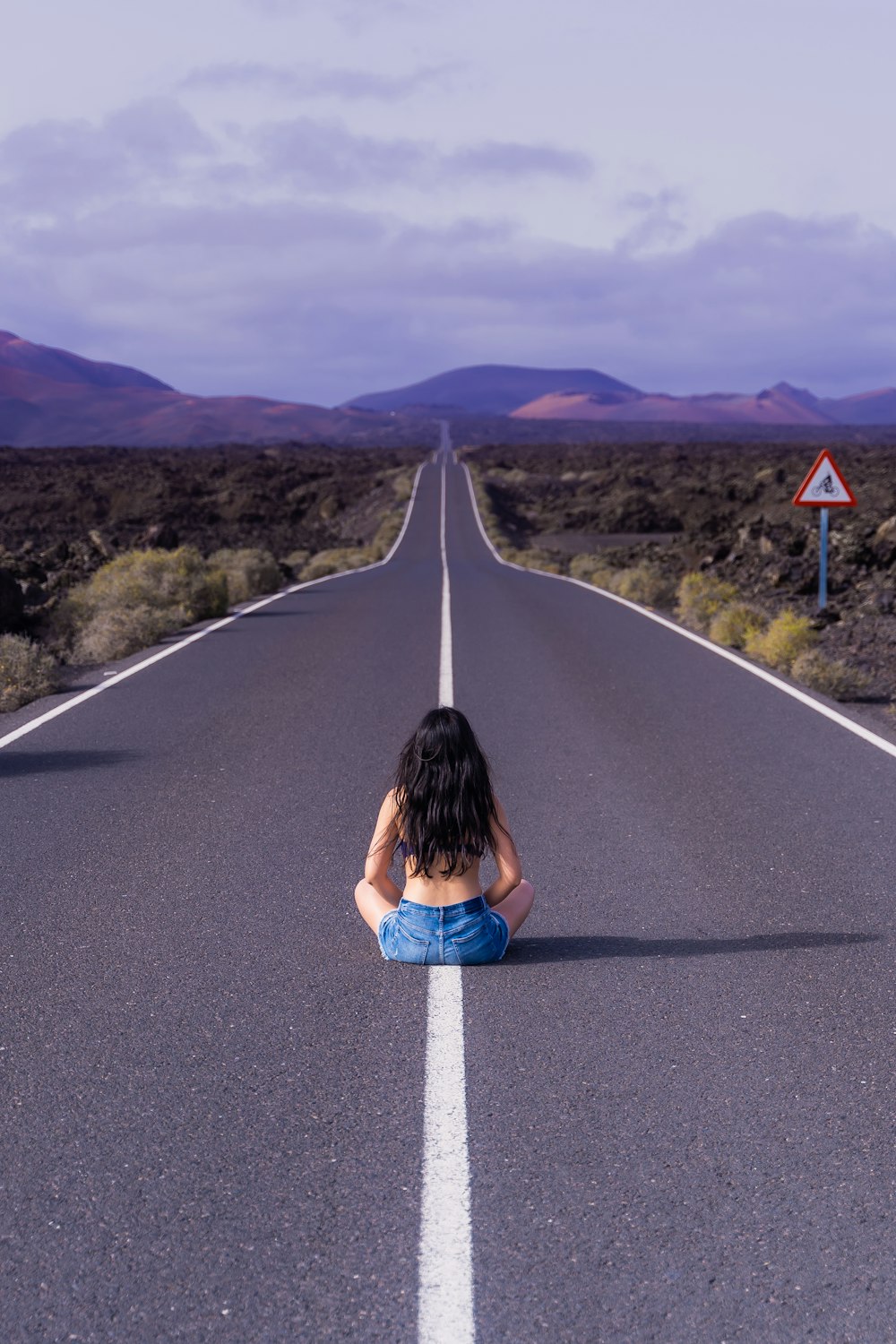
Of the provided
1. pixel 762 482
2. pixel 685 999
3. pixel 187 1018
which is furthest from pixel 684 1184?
pixel 762 482

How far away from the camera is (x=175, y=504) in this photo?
2662 inches

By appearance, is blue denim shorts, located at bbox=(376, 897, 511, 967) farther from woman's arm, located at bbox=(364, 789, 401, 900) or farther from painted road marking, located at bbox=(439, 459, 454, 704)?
painted road marking, located at bbox=(439, 459, 454, 704)

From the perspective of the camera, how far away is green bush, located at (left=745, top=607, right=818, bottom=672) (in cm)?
1509

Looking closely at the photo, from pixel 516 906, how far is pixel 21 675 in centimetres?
855

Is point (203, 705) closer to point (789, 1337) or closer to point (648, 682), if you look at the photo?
point (648, 682)

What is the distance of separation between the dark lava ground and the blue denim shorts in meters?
7.15

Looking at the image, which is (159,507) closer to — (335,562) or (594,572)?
(335,562)

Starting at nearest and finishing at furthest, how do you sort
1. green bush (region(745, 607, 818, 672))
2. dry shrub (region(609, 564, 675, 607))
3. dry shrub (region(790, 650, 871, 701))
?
dry shrub (region(790, 650, 871, 701)), green bush (region(745, 607, 818, 672)), dry shrub (region(609, 564, 675, 607))

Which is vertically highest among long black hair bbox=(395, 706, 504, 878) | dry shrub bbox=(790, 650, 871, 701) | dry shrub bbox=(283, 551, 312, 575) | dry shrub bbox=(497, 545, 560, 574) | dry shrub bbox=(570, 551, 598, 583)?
long black hair bbox=(395, 706, 504, 878)

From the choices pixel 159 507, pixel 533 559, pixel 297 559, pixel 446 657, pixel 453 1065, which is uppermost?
pixel 453 1065

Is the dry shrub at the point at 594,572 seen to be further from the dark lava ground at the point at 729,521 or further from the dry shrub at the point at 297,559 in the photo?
the dry shrub at the point at 297,559

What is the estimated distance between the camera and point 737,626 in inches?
695

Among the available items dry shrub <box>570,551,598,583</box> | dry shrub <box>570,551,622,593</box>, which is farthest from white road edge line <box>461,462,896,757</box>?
dry shrub <box>570,551,598,583</box>

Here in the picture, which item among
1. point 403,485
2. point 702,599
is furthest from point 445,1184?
point 403,485
